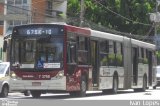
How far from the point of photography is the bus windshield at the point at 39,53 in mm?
21594

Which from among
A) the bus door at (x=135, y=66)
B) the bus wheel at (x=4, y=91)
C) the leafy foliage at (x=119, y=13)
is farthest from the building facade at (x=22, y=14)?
the bus wheel at (x=4, y=91)

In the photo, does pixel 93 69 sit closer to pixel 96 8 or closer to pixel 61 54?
pixel 61 54

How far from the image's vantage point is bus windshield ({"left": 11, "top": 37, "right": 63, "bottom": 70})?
21.6m

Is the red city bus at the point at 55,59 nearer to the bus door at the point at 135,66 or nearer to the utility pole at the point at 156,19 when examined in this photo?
the bus door at the point at 135,66

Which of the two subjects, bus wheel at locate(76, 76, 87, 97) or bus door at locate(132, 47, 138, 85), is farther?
bus door at locate(132, 47, 138, 85)

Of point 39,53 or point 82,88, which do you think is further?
point 82,88

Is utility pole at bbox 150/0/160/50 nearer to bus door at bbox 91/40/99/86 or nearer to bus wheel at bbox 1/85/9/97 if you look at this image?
bus door at bbox 91/40/99/86

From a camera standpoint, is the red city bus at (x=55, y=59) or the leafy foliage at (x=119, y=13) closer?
the red city bus at (x=55, y=59)

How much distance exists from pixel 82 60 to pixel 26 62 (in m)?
2.67

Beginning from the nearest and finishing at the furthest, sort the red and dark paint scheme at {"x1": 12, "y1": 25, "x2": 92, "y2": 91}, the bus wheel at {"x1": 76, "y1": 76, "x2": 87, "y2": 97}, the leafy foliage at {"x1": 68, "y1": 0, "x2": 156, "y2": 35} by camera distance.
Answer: the red and dark paint scheme at {"x1": 12, "y1": 25, "x2": 92, "y2": 91} → the bus wheel at {"x1": 76, "y1": 76, "x2": 87, "y2": 97} → the leafy foliage at {"x1": 68, "y1": 0, "x2": 156, "y2": 35}

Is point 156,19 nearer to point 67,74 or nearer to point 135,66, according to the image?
point 135,66

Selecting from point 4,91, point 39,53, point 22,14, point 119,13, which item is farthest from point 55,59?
point 22,14

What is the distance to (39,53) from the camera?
21.8 meters

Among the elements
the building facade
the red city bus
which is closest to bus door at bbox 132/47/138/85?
the red city bus
